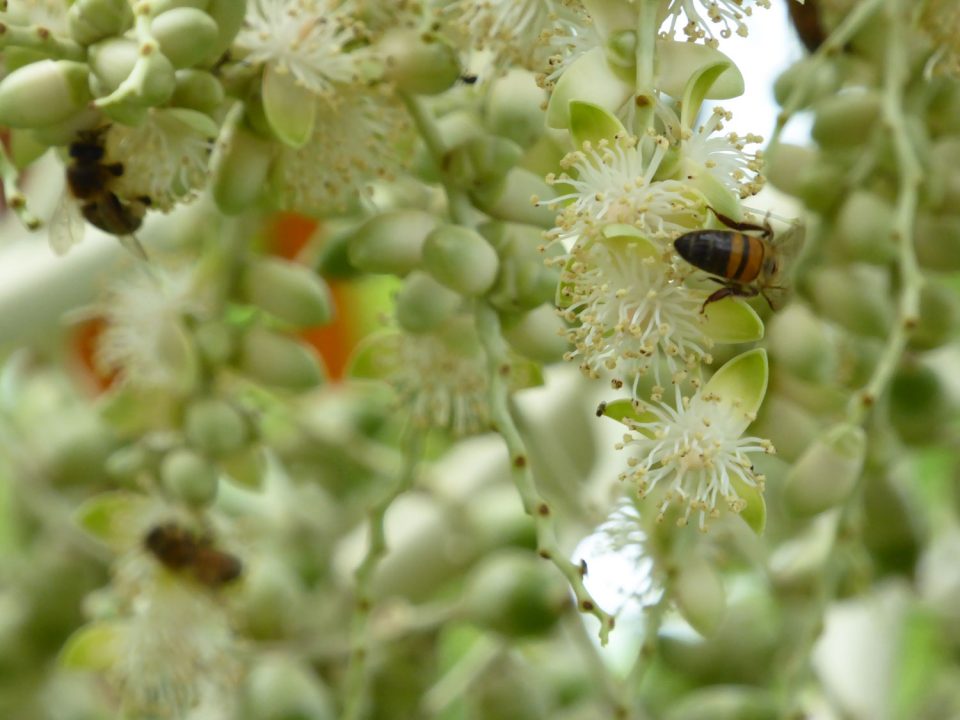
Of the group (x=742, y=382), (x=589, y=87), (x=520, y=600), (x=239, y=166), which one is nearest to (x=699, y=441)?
(x=742, y=382)

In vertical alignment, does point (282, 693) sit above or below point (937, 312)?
below

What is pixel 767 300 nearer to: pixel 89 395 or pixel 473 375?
pixel 473 375

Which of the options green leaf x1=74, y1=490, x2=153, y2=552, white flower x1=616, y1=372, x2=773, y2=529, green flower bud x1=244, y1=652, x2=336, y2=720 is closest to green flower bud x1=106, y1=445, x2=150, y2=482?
green leaf x1=74, y1=490, x2=153, y2=552

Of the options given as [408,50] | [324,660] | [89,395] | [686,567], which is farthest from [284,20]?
[89,395]

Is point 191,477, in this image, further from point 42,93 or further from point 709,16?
point 709,16

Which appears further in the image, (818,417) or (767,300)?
(818,417)

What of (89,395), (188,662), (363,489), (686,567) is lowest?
(89,395)

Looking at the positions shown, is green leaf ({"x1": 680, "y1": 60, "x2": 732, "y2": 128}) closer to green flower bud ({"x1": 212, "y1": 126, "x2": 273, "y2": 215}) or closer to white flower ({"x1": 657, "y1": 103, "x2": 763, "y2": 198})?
white flower ({"x1": 657, "y1": 103, "x2": 763, "y2": 198})

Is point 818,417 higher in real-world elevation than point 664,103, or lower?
lower
